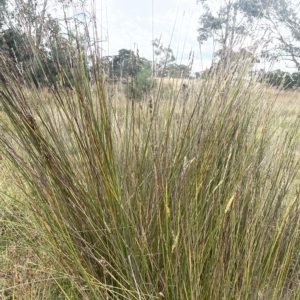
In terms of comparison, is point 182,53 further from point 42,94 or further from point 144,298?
point 144,298

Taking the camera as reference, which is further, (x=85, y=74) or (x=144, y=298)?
(x=85, y=74)

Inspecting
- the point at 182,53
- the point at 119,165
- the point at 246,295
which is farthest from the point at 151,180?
the point at 182,53

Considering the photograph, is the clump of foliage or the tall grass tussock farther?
the clump of foliage

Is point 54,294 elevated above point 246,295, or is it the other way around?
point 246,295

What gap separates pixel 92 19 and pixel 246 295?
3.47ft

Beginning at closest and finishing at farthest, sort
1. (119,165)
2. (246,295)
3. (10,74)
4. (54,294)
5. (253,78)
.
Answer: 1. (246,295)
2. (10,74)
3. (119,165)
4. (54,294)
5. (253,78)

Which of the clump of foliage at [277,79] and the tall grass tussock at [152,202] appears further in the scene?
the clump of foliage at [277,79]

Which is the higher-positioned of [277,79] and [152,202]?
[277,79]

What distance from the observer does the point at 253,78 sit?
1.80 meters

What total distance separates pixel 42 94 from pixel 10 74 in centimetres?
30

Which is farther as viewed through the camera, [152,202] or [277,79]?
[277,79]

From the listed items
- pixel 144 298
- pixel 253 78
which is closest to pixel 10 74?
pixel 144 298

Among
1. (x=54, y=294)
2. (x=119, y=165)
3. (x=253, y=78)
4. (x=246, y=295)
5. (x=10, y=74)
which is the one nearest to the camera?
(x=246, y=295)

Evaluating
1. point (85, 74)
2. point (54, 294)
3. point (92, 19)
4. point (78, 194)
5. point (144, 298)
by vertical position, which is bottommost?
point (54, 294)
